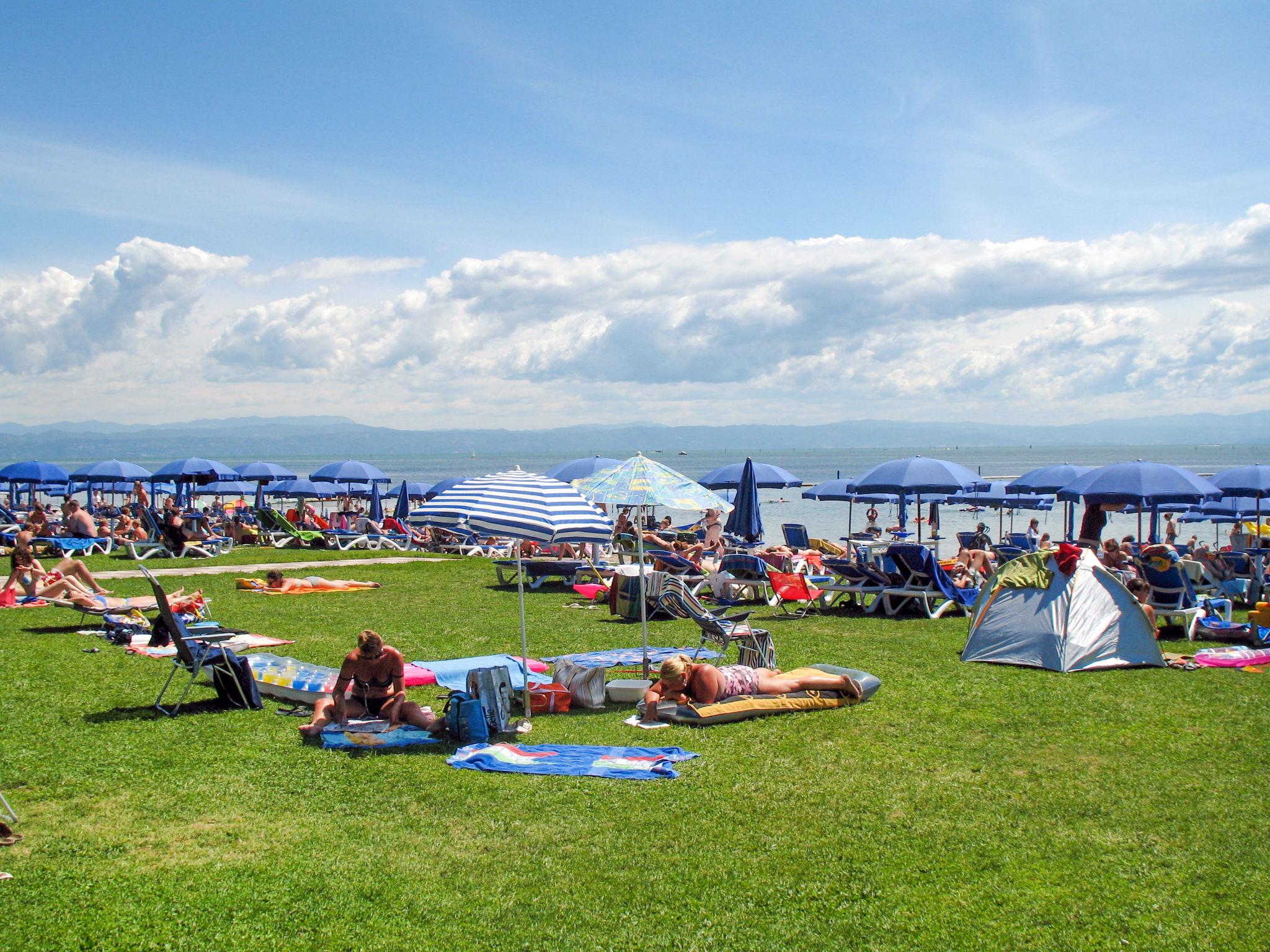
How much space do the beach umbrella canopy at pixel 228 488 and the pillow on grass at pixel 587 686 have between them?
97.5 ft

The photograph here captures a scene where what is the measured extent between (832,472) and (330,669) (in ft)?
361

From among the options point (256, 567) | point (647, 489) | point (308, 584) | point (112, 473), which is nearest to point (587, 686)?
point (647, 489)

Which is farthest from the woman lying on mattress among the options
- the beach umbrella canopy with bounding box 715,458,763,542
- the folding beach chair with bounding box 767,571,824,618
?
the beach umbrella canopy with bounding box 715,458,763,542

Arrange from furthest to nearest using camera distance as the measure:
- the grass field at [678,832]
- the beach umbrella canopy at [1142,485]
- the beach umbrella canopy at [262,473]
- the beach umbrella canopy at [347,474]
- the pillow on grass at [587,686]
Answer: the beach umbrella canopy at [262,473], the beach umbrella canopy at [347,474], the beach umbrella canopy at [1142,485], the pillow on grass at [587,686], the grass field at [678,832]

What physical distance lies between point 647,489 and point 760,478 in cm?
1331

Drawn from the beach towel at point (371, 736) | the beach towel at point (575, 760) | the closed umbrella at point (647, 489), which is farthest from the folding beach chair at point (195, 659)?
the closed umbrella at point (647, 489)

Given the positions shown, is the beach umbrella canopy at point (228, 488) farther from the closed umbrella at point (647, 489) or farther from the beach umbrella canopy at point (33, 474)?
the closed umbrella at point (647, 489)

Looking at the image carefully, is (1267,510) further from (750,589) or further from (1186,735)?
(1186,735)

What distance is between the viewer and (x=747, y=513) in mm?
18125

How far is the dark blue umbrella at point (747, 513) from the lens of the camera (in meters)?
17.9

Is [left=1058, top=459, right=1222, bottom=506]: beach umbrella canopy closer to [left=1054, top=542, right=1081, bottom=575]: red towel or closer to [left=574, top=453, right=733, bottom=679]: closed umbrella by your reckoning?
[left=1054, top=542, right=1081, bottom=575]: red towel

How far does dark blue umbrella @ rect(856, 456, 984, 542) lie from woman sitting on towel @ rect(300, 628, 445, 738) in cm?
1234

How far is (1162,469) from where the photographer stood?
16.4 meters

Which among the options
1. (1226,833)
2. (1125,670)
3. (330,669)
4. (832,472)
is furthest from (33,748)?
(832,472)
